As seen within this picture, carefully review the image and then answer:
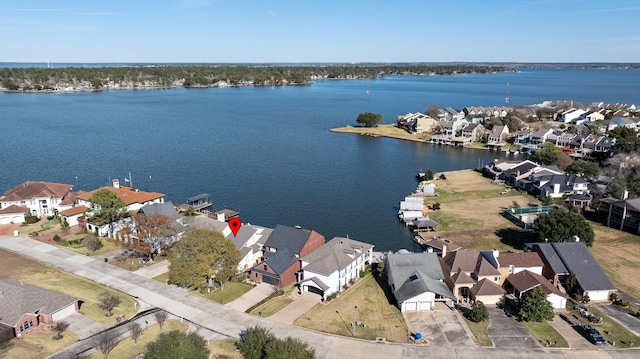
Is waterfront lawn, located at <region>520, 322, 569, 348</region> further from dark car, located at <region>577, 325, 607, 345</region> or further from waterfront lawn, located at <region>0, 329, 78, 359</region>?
waterfront lawn, located at <region>0, 329, 78, 359</region>

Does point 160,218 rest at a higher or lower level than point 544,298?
higher

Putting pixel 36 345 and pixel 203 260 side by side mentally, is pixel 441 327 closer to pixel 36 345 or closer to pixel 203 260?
pixel 203 260

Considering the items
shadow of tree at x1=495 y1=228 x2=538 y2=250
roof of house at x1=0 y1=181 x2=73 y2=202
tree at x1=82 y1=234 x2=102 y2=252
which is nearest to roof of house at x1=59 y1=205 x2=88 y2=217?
roof of house at x1=0 y1=181 x2=73 y2=202

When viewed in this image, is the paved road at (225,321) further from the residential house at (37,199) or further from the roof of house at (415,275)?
the residential house at (37,199)

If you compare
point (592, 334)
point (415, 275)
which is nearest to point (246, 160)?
point (415, 275)

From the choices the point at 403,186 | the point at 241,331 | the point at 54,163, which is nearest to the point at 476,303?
the point at 241,331

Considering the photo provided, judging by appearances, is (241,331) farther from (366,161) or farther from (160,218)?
(366,161)

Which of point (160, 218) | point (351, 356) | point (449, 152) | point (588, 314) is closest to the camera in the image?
point (351, 356)

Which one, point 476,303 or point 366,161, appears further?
point 366,161
